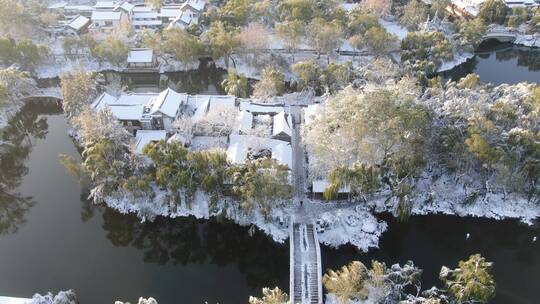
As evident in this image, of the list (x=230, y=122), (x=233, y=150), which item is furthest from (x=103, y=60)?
(x=233, y=150)

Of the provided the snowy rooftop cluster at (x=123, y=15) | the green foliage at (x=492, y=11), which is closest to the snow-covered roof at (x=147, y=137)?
the snowy rooftop cluster at (x=123, y=15)

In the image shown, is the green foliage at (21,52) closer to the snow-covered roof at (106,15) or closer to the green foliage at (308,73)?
the snow-covered roof at (106,15)

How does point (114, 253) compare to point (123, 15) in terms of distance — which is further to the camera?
point (123, 15)

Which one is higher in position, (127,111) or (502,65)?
(502,65)

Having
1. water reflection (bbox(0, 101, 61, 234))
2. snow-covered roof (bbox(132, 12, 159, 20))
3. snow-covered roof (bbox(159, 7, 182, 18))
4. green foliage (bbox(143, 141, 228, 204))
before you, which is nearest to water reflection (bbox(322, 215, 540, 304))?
green foliage (bbox(143, 141, 228, 204))

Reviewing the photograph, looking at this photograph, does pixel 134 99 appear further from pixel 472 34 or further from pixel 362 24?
pixel 472 34

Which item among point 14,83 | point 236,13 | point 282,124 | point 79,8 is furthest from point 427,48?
point 79,8

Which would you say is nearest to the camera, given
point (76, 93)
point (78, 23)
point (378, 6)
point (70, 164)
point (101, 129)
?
point (70, 164)
